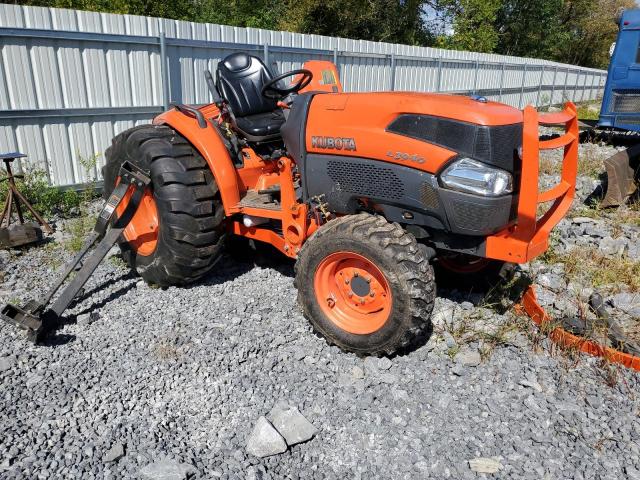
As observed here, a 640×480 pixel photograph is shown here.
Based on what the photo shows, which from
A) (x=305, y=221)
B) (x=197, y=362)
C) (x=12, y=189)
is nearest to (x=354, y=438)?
(x=197, y=362)

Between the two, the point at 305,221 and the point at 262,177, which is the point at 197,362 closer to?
the point at 305,221

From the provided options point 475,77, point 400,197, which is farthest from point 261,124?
point 475,77

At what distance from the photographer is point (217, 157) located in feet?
12.3

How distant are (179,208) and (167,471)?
5.92 ft

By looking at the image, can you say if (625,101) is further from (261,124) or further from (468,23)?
(468,23)

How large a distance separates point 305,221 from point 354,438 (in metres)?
1.41

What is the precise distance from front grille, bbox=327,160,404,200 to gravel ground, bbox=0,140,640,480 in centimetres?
97

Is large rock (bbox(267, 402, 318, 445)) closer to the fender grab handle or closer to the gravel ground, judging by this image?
the gravel ground

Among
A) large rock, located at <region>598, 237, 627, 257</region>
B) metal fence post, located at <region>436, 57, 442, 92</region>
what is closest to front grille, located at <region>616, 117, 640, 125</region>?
metal fence post, located at <region>436, 57, 442, 92</region>

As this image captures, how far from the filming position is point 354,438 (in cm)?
260

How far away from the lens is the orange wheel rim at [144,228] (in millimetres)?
4113

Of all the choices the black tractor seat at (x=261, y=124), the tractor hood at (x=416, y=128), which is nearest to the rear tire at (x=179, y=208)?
the black tractor seat at (x=261, y=124)

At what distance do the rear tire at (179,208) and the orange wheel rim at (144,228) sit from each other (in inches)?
8.0

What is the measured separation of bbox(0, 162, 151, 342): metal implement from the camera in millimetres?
3252
